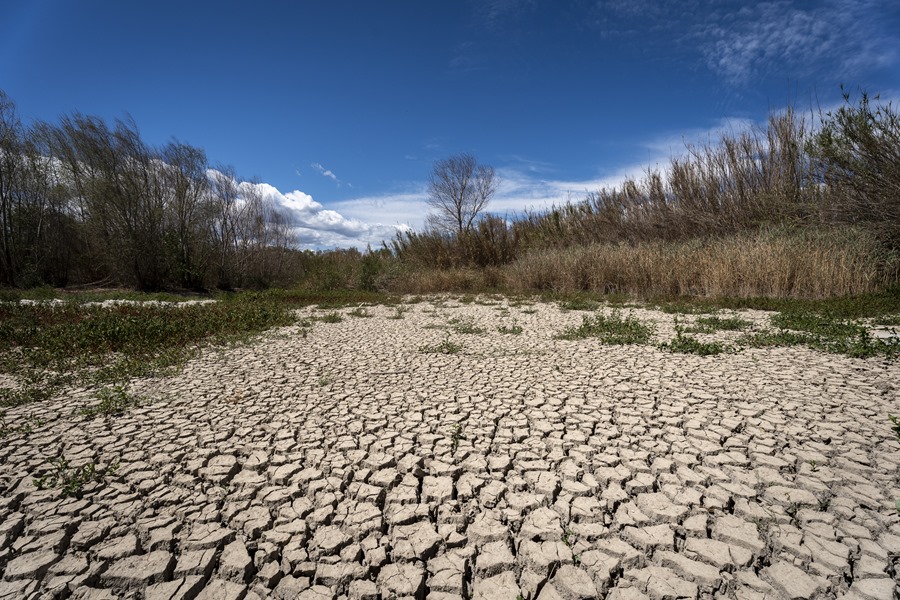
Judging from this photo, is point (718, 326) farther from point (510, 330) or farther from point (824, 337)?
point (510, 330)

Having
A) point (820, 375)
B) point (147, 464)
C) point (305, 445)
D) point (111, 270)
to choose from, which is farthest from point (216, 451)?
point (111, 270)

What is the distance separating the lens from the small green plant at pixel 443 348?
211 inches

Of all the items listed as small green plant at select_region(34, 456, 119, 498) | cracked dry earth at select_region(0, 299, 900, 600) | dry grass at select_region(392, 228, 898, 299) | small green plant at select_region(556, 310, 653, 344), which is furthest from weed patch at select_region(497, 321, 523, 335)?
dry grass at select_region(392, 228, 898, 299)

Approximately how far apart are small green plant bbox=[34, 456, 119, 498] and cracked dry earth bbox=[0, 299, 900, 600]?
0.05m

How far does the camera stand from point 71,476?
2.42 metres

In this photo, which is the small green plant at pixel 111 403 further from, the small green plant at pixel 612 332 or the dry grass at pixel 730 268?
the dry grass at pixel 730 268

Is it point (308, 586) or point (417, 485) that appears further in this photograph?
point (417, 485)

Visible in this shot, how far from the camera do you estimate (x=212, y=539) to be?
1.89 metres

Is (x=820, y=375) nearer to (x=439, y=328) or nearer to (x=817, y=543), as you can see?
(x=817, y=543)

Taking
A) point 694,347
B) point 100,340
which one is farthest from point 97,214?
point 694,347

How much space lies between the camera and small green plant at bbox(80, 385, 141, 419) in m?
3.38

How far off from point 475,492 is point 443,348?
3319mm

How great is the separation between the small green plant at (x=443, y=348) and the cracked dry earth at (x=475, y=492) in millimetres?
1331

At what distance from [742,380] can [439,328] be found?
4596mm
